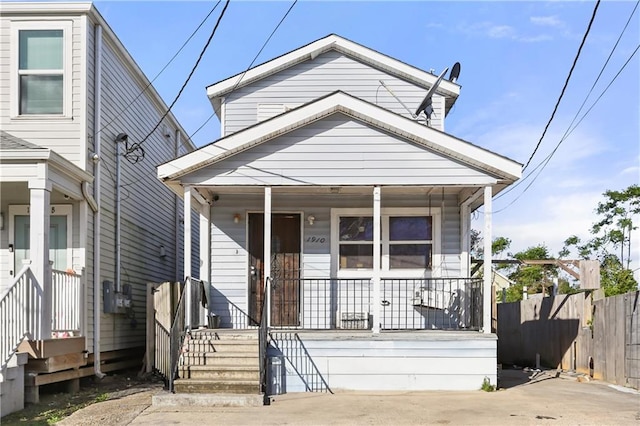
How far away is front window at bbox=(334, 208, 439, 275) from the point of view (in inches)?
425

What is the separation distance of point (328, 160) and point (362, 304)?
9.68ft

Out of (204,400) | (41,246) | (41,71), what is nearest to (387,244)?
(204,400)

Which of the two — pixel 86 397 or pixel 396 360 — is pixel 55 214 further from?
pixel 396 360

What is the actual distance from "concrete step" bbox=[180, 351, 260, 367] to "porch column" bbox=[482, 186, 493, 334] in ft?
11.7

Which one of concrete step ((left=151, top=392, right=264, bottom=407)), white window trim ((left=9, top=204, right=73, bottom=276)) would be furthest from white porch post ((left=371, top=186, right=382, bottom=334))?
white window trim ((left=9, top=204, right=73, bottom=276))

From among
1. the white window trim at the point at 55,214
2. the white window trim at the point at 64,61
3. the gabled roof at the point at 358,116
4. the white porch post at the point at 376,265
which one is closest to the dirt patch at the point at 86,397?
the white window trim at the point at 55,214

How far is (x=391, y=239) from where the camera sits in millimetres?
10859

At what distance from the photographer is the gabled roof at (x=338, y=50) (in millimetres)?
11719

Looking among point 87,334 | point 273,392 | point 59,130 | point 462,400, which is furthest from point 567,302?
point 59,130

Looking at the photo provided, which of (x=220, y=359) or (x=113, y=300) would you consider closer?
(x=220, y=359)

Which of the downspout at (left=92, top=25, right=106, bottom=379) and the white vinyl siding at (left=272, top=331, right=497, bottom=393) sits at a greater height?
the downspout at (left=92, top=25, right=106, bottom=379)

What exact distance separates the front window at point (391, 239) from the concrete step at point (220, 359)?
2.89 m

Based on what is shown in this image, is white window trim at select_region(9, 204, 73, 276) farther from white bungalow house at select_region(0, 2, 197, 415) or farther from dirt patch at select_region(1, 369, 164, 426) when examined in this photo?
dirt patch at select_region(1, 369, 164, 426)

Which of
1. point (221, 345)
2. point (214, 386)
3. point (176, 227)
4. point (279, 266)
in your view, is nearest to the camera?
point (214, 386)
